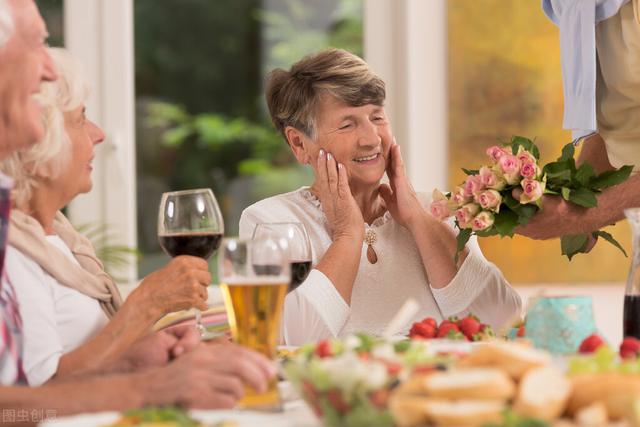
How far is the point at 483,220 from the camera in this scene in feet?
7.48

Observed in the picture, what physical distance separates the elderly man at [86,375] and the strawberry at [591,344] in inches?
22.2

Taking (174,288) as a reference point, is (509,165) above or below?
above

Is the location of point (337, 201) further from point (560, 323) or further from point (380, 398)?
point (380, 398)

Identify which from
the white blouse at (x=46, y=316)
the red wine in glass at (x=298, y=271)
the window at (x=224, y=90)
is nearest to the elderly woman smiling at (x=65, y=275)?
the white blouse at (x=46, y=316)

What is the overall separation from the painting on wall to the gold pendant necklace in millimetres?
2017

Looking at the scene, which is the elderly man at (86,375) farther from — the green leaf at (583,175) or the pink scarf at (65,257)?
the green leaf at (583,175)

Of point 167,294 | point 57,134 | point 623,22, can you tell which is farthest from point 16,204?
point 623,22

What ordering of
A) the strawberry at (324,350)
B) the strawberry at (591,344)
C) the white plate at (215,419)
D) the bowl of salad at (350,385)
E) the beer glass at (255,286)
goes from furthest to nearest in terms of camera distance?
the strawberry at (591,344) → the beer glass at (255,286) → the strawberry at (324,350) → the white plate at (215,419) → the bowl of salad at (350,385)

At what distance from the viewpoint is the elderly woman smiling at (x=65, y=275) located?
5.84 feet

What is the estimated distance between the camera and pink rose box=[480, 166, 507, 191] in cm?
228

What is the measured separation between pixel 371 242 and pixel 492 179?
2.36 ft

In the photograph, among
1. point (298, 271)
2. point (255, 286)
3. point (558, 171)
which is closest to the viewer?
point (255, 286)

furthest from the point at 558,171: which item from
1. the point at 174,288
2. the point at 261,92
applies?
the point at 261,92

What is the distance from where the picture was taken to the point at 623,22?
2.80 m
